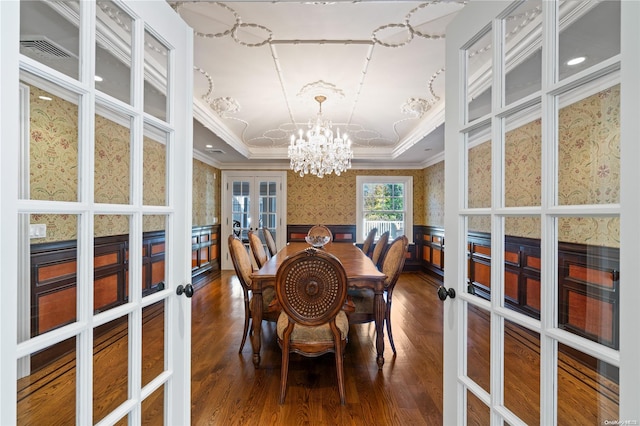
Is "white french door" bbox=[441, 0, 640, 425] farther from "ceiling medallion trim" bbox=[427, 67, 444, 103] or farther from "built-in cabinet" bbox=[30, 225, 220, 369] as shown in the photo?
"ceiling medallion trim" bbox=[427, 67, 444, 103]

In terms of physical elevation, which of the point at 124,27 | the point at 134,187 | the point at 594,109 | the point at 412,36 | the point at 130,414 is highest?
the point at 412,36

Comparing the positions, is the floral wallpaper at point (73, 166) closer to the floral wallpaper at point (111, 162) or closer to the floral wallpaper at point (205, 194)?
the floral wallpaper at point (111, 162)

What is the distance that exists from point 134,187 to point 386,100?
320 cm

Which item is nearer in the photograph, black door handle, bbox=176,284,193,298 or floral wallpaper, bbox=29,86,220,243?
floral wallpaper, bbox=29,86,220,243

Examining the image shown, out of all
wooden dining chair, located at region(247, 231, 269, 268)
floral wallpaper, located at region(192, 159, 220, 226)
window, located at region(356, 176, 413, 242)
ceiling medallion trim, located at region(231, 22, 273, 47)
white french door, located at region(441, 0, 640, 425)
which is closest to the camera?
white french door, located at region(441, 0, 640, 425)

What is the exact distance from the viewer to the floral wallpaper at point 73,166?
0.77 meters

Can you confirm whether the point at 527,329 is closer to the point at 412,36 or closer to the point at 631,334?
the point at 631,334

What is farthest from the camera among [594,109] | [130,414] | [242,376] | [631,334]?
[242,376]

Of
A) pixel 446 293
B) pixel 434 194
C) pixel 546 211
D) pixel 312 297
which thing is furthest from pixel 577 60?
pixel 434 194

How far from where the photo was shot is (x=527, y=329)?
0.95m

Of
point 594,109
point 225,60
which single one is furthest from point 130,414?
point 225,60

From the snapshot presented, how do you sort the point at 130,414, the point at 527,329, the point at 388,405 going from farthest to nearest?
the point at 388,405 < the point at 130,414 < the point at 527,329

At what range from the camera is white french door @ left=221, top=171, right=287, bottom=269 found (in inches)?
271

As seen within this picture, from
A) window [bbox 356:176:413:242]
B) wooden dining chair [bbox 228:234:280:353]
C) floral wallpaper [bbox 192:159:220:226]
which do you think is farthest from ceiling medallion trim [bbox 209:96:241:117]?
window [bbox 356:176:413:242]
